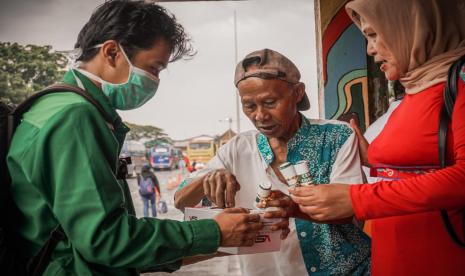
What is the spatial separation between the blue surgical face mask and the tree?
47.7 inches

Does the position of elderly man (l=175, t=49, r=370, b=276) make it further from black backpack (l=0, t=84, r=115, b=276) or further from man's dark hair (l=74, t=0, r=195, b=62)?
black backpack (l=0, t=84, r=115, b=276)

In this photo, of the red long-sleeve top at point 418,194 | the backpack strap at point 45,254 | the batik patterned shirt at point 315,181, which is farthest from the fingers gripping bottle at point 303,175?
the backpack strap at point 45,254

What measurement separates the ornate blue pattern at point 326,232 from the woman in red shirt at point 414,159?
28cm

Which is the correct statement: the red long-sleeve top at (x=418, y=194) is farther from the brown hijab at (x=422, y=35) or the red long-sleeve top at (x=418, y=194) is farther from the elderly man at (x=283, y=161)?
the elderly man at (x=283, y=161)

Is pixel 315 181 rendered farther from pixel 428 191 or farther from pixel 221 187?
pixel 428 191

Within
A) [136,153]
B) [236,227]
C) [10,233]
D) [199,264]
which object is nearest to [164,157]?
[136,153]

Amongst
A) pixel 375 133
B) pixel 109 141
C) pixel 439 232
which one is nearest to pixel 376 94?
pixel 375 133

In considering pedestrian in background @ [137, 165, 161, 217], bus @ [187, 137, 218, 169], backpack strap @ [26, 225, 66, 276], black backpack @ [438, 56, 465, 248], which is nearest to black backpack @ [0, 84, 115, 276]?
backpack strap @ [26, 225, 66, 276]

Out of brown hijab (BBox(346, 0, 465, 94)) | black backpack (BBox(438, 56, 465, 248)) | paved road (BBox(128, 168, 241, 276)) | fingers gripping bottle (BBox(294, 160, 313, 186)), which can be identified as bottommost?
paved road (BBox(128, 168, 241, 276))

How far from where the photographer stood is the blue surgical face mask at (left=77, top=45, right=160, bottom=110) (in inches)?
50.0

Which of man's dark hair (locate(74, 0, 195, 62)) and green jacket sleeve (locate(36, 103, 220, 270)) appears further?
man's dark hair (locate(74, 0, 195, 62))

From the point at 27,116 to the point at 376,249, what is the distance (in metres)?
1.26

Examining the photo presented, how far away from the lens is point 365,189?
1173 millimetres

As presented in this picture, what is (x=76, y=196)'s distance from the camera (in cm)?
87
